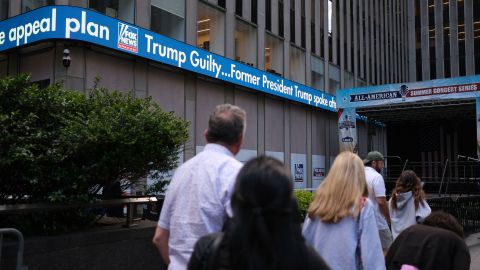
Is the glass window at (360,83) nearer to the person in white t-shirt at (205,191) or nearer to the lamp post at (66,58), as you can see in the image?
the lamp post at (66,58)

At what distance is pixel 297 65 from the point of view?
966 inches

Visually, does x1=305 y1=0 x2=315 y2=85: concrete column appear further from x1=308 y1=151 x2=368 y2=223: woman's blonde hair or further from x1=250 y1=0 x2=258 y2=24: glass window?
x1=308 y1=151 x2=368 y2=223: woman's blonde hair

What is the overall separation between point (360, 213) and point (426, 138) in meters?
32.9

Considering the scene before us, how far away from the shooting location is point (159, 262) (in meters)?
6.58

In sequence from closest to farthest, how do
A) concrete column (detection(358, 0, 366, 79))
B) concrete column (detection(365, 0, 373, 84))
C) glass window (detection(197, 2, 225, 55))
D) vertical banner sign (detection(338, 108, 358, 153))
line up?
glass window (detection(197, 2, 225, 55))
vertical banner sign (detection(338, 108, 358, 153))
concrete column (detection(358, 0, 366, 79))
concrete column (detection(365, 0, 373, 84))

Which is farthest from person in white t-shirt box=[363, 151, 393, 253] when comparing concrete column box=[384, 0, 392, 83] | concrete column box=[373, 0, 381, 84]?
concrete column box=[384, 0, 392, 83]

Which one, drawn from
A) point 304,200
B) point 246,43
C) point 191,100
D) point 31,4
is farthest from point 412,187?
point 246,43

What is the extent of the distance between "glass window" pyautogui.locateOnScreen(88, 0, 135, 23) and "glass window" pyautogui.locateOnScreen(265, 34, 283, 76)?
8.36 metres

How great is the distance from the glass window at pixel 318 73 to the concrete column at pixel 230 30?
714 cm

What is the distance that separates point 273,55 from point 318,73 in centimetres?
445

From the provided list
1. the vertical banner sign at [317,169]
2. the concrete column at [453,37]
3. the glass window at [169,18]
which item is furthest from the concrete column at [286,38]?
the concrete column at [453,37]

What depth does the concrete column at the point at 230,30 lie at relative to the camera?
19578mm

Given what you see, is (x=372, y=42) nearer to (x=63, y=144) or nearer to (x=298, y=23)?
(x=298, y=23)

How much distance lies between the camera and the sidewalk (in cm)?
874
